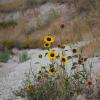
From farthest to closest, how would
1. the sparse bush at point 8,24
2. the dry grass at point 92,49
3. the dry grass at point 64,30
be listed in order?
1. the sparse bush at point 8,24
2. the dry grass at point 64,30
3. the dry grass at point 92,49

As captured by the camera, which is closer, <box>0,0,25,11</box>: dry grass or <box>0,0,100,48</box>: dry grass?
<box>0,0,100,48</box>: dry grass

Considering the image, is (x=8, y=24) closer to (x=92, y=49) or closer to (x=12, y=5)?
(x=12, y=5)

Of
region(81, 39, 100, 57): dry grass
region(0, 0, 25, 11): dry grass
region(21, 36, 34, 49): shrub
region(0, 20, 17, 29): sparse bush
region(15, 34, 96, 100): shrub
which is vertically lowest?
region(15, 34, 96, 100): shrub

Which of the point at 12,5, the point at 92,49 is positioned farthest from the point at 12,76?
the point at 12,5

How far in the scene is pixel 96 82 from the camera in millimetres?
8055

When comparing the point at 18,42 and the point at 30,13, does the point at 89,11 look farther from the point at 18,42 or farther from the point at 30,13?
the point at 30,13

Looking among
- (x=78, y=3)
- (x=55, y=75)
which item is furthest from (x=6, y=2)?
(x=55, y=75)

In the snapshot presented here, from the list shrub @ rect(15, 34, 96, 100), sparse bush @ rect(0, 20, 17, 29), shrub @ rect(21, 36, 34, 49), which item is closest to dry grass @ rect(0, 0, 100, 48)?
shrub @ rect(21, 36, 34, 49)

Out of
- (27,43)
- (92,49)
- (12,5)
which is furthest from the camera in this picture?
(12,5)

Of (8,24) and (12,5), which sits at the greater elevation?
(12,5)

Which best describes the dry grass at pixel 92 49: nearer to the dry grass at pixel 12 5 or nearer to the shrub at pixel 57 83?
the shrub at pixel 57 83

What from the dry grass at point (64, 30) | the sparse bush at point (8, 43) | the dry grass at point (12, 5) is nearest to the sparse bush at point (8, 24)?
the dry grass at point (64, 30)

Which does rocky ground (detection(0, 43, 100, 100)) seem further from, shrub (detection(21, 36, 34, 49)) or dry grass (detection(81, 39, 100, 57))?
shrub (detection(21, 36, 34, 49))

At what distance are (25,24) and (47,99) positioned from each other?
14983 millimetres
